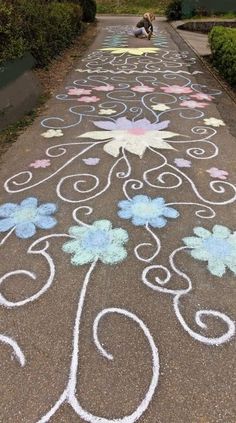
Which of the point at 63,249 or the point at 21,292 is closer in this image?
the point at 21,292

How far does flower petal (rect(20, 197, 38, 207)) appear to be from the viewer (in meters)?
3.77

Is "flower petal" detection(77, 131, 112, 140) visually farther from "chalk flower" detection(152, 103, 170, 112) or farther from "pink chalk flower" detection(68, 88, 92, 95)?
"pink chalk flower" detection(68, 88, 92, 95)

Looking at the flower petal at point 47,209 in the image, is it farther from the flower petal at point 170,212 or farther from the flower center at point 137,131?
the flower center at point 137,131

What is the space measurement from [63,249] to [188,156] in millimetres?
2346

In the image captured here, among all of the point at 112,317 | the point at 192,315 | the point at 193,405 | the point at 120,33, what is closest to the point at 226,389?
the point at 193,405

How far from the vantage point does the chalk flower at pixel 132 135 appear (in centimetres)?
502

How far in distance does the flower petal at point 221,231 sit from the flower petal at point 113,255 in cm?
84

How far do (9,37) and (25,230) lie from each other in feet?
14.4

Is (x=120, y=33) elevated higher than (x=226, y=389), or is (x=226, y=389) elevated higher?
(x=120, y=33)

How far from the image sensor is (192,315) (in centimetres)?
255

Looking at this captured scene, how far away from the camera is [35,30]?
8359 mm

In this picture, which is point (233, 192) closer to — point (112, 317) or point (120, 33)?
point (112, 317)

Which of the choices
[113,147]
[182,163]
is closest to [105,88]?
[113,147]

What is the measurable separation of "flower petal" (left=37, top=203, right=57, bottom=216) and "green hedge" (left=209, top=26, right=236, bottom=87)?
5670 millimetres
